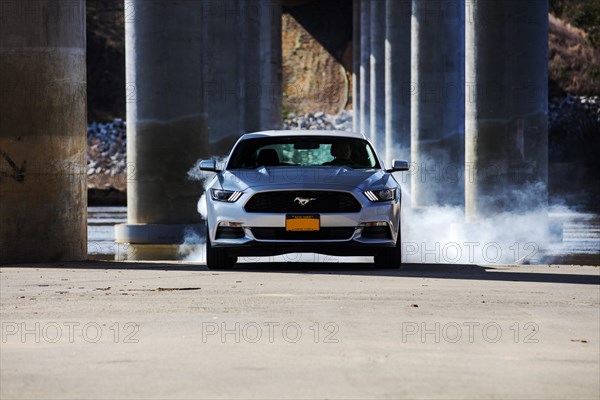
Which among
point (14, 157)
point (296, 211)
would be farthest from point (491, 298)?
point (14, 157)

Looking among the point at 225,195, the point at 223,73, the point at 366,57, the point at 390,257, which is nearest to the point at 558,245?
the point at 390,257

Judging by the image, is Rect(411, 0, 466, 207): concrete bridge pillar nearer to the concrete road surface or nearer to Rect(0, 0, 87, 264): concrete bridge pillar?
Rect(0, 0, 87, 264): concrete bridge pillar

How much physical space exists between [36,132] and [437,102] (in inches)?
781

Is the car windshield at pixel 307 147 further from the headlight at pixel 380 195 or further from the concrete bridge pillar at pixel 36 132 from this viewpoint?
the concrete bridge pillar at pixel 36 132

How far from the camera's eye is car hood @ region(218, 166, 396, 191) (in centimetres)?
1351

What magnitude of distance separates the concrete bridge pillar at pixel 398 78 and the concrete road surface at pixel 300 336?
30.8 m

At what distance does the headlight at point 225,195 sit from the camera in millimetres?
13555

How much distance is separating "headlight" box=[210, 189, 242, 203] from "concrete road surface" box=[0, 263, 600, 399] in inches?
29.0

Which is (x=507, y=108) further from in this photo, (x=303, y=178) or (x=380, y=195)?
(x=303, y=178)

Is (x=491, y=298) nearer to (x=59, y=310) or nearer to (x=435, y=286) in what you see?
(x=435, y=286)

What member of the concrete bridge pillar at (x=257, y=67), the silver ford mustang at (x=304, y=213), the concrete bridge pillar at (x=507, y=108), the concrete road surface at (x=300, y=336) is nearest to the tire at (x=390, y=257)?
the silver ford mustang at (x=304, y=213)

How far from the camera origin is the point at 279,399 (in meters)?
6.70

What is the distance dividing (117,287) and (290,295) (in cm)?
182

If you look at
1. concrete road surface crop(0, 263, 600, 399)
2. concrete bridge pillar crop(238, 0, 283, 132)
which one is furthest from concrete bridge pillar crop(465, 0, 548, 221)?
concrete bridge pillar crop(238, 0, 283, 132)
